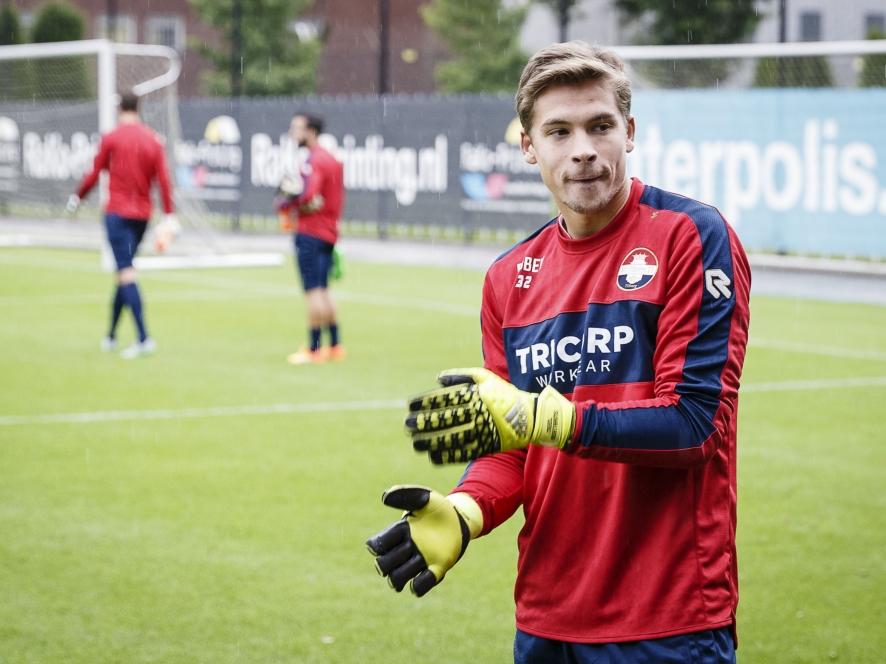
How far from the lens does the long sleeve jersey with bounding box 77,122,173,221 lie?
45.5 ft

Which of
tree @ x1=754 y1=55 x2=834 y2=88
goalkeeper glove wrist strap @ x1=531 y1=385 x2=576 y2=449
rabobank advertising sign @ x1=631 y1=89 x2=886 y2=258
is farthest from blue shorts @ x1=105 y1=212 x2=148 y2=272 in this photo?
goalkeeper glove wrist strap @ x1=531 y1=385 x2=576 y2=449

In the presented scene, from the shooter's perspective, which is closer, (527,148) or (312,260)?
(527,148)

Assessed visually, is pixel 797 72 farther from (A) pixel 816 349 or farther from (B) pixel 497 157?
(A) pixel 816 349

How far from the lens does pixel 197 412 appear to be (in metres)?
10.5

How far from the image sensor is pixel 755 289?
61.7 ft

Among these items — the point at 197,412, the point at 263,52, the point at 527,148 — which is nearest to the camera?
the point at 527,148

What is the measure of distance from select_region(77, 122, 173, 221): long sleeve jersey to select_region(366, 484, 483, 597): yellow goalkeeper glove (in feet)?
36.7

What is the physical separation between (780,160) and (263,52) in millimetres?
22096

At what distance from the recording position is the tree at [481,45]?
37.5 meters

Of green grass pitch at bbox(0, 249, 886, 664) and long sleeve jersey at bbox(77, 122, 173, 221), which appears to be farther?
long sleeve jersey at bbox(77, 122, 173, 221)

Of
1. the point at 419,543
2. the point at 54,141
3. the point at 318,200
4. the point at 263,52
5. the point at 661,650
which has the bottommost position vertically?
the point at 661,650

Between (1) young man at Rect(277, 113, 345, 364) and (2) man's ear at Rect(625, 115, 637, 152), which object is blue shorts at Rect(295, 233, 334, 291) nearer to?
(1) young man at Rect(277, 113, 345, 364)

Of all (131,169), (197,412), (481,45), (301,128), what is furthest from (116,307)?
(481,45)

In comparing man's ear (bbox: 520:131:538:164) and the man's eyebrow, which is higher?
the man's eyebrow
